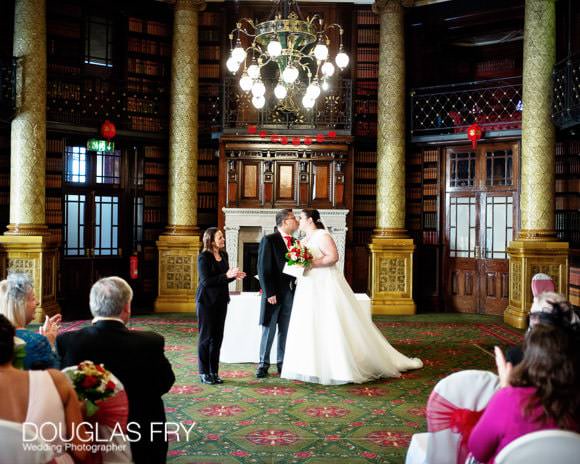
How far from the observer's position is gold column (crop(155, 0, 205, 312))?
36.4 feet

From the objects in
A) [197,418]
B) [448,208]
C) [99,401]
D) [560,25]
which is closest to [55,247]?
[197,418]

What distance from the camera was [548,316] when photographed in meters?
3.13

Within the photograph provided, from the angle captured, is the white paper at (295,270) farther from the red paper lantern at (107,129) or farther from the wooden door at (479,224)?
the wooden door at (479,224)

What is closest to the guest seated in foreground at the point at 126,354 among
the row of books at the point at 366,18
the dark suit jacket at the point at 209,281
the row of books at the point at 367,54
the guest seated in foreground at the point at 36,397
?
the guest seated in foreground at the point at 36,397

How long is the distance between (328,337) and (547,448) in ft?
13.6

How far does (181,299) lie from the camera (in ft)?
36.2

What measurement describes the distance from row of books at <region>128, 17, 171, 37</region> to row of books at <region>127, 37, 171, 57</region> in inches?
6.2

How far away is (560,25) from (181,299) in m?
7.93

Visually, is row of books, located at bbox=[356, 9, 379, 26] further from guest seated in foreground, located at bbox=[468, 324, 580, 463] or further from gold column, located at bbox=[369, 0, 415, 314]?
guest seated in foreground, located at bbox=[468, 324, 580, 463]

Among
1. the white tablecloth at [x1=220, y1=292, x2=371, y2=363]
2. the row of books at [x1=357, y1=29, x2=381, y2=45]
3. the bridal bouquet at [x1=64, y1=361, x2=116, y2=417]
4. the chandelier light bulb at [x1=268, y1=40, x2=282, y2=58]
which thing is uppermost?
the row of books at [x1=357, y1=29, x2=381, y2=45]

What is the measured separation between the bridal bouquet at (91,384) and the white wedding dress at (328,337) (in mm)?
3673

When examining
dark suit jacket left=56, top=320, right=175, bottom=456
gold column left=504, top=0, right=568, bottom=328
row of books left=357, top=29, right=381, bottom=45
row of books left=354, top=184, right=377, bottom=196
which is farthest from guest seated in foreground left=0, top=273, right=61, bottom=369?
row of books left=357, top=29, right=381, bottom=45

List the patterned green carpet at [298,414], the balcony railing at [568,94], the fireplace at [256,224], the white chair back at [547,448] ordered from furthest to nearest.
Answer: the fireplace at [256,224] → the balcony railing at [568,94] → the patterned green carpet at [298,414] → the white chair back at [547,448]

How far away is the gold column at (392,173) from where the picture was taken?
11.2 metres
